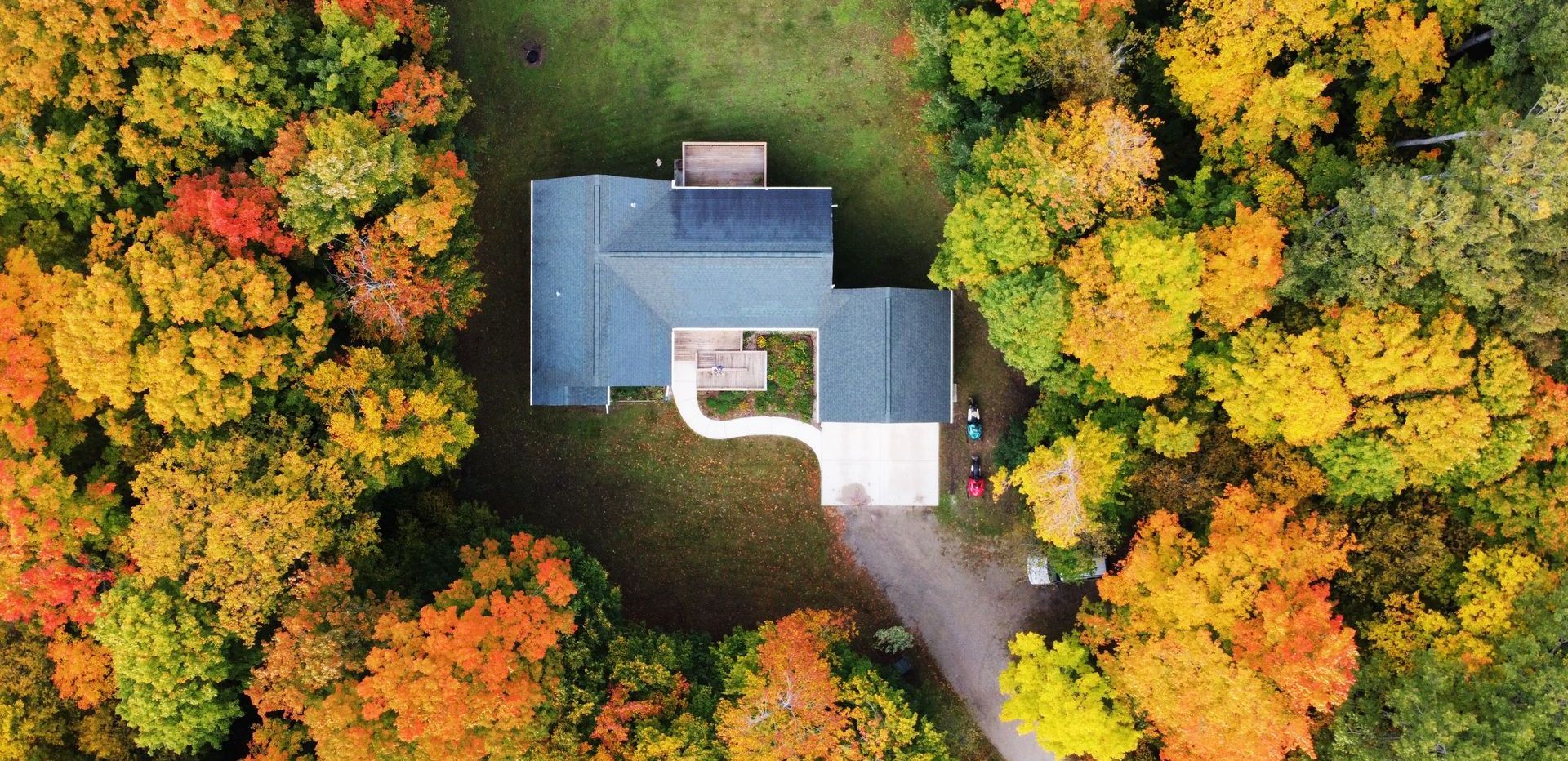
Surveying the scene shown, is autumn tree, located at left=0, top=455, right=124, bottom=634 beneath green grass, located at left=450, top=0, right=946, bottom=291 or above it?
beneath

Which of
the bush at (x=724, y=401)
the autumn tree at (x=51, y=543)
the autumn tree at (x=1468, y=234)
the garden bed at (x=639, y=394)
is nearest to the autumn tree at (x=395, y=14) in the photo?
the garden bed at (x=639, y=394)

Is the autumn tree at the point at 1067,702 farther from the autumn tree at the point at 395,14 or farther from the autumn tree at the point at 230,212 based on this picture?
the autumn tree at the point at 395,14

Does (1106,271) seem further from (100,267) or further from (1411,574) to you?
(100,267)

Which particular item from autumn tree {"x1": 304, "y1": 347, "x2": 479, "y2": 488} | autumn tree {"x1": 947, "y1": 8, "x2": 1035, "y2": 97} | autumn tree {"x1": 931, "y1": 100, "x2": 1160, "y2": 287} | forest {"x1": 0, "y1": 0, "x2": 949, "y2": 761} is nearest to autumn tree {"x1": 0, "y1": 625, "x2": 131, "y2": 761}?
forest {"x1": 0, "y1": 0, "x2": 949, "y2": 761}

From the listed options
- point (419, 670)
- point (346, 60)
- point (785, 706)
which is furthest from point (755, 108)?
point (419, 670)

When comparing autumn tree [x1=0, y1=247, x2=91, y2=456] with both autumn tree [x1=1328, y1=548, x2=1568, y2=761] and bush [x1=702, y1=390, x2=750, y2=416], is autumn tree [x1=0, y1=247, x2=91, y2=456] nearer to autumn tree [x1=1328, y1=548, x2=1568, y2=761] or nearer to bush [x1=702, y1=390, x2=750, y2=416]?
bush [x1=702, y1=390, x2=750, y2=416]

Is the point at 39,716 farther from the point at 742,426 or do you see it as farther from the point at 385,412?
the point at 742,426
